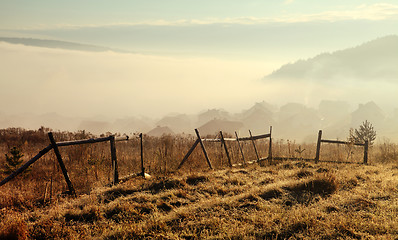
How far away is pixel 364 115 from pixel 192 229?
189 m

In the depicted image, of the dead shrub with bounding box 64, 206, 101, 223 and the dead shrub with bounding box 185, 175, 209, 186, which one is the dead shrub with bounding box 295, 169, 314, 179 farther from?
the dead shrub with bounding box 64, 206, 101, 223

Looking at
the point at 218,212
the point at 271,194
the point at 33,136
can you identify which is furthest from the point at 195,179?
the point at 33,136

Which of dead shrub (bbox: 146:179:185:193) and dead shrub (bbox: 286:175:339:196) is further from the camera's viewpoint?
dead shrub (bbox: 146:179:185:193)

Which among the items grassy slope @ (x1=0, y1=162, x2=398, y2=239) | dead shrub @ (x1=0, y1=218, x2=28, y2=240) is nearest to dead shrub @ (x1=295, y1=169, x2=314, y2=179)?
grassy slope @ (x1=0, y1=162, x2=398, y2=239)

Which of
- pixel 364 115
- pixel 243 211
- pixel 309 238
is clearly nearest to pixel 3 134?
pixel 243 211

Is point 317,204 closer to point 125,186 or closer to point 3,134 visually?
point 125,186

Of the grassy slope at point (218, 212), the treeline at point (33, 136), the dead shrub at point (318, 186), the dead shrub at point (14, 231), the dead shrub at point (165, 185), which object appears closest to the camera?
the dead shrub at point (14, 231)

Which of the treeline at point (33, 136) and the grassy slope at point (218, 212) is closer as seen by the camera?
the grassy slope at point (218, 212)

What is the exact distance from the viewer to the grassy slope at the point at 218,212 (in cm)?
520

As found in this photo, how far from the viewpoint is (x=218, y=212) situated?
251 inches

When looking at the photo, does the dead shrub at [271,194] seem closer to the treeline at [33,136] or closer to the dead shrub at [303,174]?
the dead shrub at [303,174]

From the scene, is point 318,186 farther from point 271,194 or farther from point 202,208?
point 202,208

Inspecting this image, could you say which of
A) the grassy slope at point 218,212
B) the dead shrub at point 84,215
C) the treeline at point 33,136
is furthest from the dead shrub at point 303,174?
the treeline at point 33,136

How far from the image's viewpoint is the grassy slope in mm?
5195
